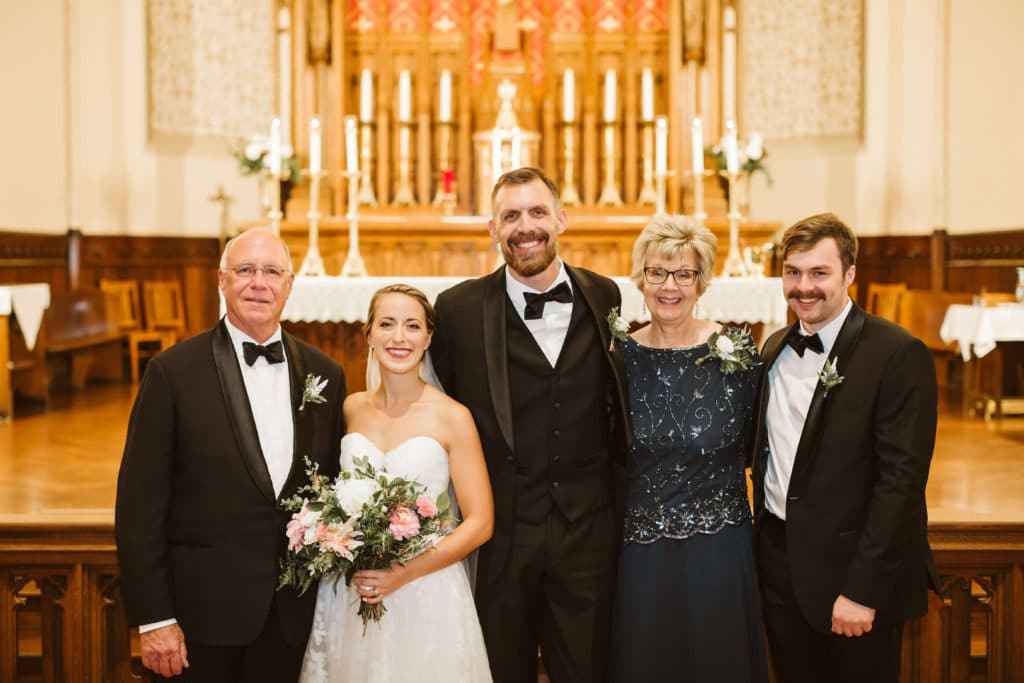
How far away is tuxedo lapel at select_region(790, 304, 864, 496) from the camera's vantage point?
256cm

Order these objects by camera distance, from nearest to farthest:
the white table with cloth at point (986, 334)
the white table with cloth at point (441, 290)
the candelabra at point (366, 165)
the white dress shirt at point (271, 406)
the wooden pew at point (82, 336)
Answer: the white dress shirt at point (271, 406) < the white table with cloth at point (441, 290) < the white table with cloth at point (986, 334) < the wooden pew at point (82, 336) < the candelabra at point (366, 165)

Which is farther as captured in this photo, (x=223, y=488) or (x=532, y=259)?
(x=532, y=259)

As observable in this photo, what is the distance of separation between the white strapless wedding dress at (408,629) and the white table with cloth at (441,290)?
2.72 m

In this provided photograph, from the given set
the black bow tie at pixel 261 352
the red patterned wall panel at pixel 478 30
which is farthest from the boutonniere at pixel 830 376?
the red patterned wall panel at pixel 478 30

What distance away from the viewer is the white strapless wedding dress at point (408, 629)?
2.60 metres

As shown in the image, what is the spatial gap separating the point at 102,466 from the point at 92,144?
5.96 m

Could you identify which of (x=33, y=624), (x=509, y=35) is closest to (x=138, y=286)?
(x=509, y=35)

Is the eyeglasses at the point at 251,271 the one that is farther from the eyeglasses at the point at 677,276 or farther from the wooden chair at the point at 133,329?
the wooden chair at the point at 133,329

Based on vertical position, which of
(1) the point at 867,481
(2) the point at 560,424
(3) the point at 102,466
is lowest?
(3) the point at 102,466

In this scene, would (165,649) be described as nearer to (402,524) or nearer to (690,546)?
(402,524)

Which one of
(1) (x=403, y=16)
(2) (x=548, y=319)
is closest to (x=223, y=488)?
(2) (x=548, y=319)

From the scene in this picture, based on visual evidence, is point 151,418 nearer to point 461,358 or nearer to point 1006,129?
point 461,358

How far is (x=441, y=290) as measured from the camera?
207 inches

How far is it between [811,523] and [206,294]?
32.7 ft
